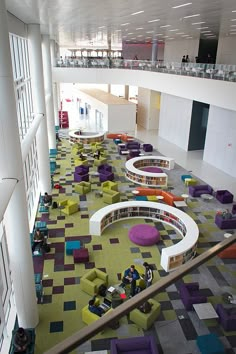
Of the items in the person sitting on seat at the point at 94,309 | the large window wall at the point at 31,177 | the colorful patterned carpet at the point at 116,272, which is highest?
the large window wall at the point at 31,177

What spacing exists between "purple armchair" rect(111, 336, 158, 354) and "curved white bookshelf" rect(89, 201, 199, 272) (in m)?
3.13

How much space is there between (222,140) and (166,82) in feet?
17.1

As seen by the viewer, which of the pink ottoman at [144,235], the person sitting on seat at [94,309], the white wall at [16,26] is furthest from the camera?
the pink ottoman at [144,235]

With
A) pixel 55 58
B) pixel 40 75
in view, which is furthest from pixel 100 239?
pixel 55 58

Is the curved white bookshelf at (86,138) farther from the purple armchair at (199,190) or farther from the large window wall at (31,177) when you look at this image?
the purple armchair at (199,190)

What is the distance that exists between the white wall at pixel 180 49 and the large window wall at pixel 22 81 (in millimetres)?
15280

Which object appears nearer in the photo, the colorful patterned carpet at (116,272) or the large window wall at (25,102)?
the colorful patterned carpet at (116,272)

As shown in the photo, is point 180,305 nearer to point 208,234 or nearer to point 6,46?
point 208,234

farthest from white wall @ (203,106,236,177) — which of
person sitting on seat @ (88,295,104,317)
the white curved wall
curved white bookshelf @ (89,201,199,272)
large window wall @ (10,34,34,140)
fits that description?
person sitting on seat @ (88,295,104,317)

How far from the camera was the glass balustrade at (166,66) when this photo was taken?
1590cm

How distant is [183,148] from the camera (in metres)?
23.5

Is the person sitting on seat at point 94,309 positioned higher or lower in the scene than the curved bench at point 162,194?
higher

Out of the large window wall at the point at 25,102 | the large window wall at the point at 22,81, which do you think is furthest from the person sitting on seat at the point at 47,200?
the large window wall at the point at 22,81

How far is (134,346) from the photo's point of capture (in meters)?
6.78
